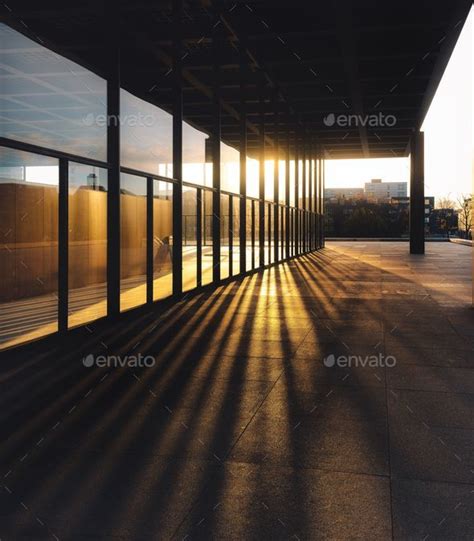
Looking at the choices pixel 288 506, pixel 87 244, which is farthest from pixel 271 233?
pixel 288 506

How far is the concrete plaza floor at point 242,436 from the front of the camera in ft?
10.5

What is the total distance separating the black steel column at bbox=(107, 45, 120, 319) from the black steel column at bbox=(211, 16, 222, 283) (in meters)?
5.43

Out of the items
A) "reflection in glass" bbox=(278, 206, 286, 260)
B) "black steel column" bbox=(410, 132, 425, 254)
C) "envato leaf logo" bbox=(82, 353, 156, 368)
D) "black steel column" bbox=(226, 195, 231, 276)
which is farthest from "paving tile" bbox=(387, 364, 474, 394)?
"black steel column" bbox=(410, 132, 425, 254)

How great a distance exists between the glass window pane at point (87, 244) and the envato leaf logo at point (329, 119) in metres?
19.4

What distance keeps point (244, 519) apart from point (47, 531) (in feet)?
3.36

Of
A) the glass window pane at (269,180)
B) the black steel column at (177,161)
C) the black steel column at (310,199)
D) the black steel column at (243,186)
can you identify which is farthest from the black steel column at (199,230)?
the black steel column at (310,199)

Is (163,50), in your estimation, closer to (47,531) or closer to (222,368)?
(222,368)

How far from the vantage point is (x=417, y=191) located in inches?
1187

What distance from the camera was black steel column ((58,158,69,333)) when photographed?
816cm

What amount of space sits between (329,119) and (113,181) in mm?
19904

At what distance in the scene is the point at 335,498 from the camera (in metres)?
3.42

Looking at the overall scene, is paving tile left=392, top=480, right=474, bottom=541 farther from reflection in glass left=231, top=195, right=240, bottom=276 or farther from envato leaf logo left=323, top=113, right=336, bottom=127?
envato leaf logo left=323, top=113, right=336, bottom=127

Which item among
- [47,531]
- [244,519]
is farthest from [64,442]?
[244,519]

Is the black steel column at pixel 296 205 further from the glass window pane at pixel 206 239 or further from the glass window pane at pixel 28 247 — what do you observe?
the glass window pane at pixel 28 247
